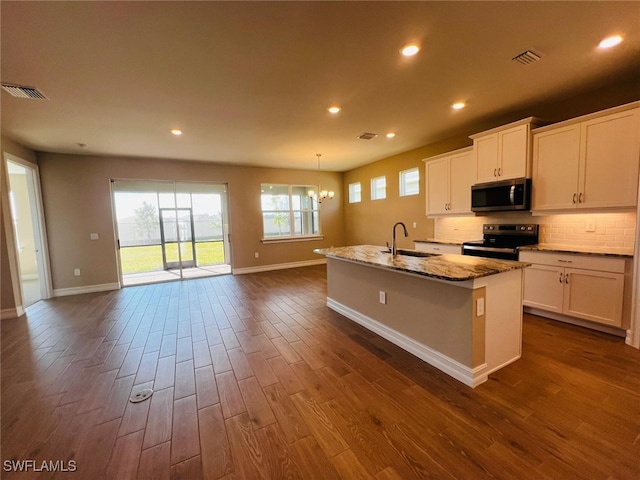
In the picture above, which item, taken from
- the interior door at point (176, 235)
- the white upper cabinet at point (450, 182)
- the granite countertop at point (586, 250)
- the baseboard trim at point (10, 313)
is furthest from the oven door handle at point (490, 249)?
the baseboard trim at point (10, 313)

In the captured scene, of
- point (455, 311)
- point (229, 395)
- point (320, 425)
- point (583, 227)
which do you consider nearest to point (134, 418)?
point (229, 395)

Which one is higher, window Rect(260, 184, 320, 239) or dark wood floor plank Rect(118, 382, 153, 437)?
window Rect(260, 184, 320, 239)

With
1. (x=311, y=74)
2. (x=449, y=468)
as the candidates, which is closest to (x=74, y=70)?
(x=311, y=74)

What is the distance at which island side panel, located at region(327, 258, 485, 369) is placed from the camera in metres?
2.08

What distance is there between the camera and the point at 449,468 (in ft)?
4.58

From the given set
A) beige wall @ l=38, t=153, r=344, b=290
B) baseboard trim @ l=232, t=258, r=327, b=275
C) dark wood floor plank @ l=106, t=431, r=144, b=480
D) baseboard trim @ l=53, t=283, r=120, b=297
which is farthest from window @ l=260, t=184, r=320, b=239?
dark wood floor plank @ l=106, t=431, r=144, b=480

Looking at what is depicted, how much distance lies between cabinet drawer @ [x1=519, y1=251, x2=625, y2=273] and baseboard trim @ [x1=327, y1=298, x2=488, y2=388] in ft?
6.12

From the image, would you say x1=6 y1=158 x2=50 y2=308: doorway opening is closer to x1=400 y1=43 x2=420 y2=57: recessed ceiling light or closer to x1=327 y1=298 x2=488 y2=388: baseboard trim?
x1=327 y1=298 x2=488 y2=388: baseboard trim

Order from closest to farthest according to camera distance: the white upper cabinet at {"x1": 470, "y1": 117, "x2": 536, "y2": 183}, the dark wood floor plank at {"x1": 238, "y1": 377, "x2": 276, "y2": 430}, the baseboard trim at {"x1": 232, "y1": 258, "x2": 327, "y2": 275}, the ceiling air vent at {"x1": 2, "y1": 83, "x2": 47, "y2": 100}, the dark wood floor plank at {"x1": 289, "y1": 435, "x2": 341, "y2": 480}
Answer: the dark wood floor plank at {"x1": 289, "y1": 435, "x2": 341, "y2": 480} < the dark wood floor plank at {"x1": 238, "y1": 377, "x2": 276, "y2": 430} < the ceiling air vent at {"x1": 2, "y1": 83, "x2": 47, "y2": 100} < the white upper cabinet at {"x1": 470, "y1": 117, "x2": 536, "y2": 183} < the baseboard trim at {"x1": 232, "y1": 258, "x2": 327, "y2": 275}

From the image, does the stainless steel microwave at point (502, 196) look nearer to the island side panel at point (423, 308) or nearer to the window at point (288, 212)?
the island side panel at point (423, 308)

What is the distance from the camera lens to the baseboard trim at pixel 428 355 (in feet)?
6.84

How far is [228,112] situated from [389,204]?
4227mm

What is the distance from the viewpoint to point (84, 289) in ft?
17.5

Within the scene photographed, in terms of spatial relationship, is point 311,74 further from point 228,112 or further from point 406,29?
point 228,112
